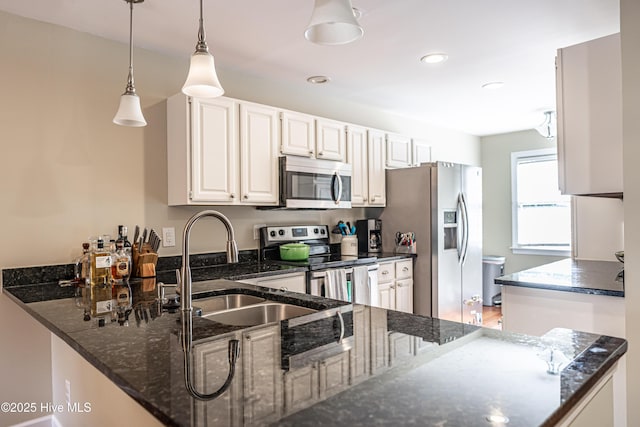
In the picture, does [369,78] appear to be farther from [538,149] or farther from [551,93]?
[538,149]

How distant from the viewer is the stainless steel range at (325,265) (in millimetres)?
3127

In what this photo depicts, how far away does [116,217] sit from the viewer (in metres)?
2.72

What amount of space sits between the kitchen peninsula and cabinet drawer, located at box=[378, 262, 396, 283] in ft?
7.36

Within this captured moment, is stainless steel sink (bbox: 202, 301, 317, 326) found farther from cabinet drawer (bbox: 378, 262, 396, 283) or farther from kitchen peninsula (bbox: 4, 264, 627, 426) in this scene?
cabinet drawer (bbox: 378, 262, 396, 283)

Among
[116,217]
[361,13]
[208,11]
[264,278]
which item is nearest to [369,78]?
[361,13]

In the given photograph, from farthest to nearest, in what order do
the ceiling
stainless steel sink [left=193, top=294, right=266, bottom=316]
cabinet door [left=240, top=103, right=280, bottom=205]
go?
cabinet door [left=240, top=103, right=280, bottom=205] < the ceiling < stainless steel sink [left=193, top=294, right=266, bottom=316]

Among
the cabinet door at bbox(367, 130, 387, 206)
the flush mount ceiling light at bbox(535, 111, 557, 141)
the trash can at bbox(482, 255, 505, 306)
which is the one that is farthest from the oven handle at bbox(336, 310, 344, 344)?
the trash can at bbox(482, 255, 505, 306)

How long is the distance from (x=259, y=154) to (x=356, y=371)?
7.96 ft

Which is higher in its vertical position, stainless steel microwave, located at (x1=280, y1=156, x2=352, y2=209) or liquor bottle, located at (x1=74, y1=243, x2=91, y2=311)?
stainless steel microwave, located at (x1=280, y1=156, x2=352, y2=209)

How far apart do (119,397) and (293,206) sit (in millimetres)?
2087

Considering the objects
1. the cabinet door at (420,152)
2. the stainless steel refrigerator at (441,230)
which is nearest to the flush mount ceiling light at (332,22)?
the stainless steel refrigerator at (441,230)

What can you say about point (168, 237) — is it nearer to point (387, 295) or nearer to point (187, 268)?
point (187, 268)

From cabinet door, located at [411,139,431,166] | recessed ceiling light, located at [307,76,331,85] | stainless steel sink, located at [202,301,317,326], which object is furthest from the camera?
cabinet door, located at [411,139,431,166]

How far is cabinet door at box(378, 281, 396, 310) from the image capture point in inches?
143
